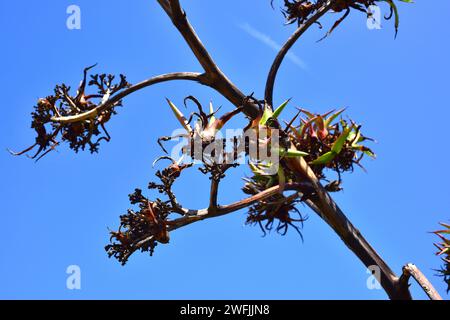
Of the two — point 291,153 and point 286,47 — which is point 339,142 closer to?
point 291,153

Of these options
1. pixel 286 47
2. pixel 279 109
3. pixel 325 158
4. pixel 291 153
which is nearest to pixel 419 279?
pixel 325 158

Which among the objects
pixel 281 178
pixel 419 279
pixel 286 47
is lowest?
pixel 419 279

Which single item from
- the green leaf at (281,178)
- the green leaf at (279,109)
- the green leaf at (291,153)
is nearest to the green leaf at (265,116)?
the green leaf at (279,109)

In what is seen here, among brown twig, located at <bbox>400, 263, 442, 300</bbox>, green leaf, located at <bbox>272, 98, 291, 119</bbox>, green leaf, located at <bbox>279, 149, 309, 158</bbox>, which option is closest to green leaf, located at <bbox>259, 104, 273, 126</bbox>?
green leaf, located at <bbox>272, 98, 291, 119</bbox>

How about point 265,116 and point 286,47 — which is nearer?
point 265,116

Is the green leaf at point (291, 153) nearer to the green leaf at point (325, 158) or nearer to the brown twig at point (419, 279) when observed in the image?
the green leaf at point (325, 158)

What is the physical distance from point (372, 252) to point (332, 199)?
0.47 metres

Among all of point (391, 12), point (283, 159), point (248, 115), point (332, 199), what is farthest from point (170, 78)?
A: point (391, 12)

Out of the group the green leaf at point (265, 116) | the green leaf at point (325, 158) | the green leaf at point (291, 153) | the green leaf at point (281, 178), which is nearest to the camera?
the green leaf at point (265, 116)

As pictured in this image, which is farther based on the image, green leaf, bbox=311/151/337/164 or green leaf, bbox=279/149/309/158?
green leaf, bbox=311/151/337/164

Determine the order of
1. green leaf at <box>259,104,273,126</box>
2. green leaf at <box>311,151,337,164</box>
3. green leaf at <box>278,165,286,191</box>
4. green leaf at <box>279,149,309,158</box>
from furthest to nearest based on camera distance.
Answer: green leaf at <box>311,151,337,164</box> < green leaf at <box>278,165,286,191</box> < green leaf at <box>279,149,309,158</box> < green leaf at <box>259,104,273,126</box>

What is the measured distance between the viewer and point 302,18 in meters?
5.89

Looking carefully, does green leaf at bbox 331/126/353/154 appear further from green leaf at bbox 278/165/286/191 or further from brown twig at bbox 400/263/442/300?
brown twig at bbox 400/263/442/300

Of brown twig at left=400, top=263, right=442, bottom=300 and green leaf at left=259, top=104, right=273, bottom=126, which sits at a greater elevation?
green leaf at left=259, top=104, right=273, bottom=126
